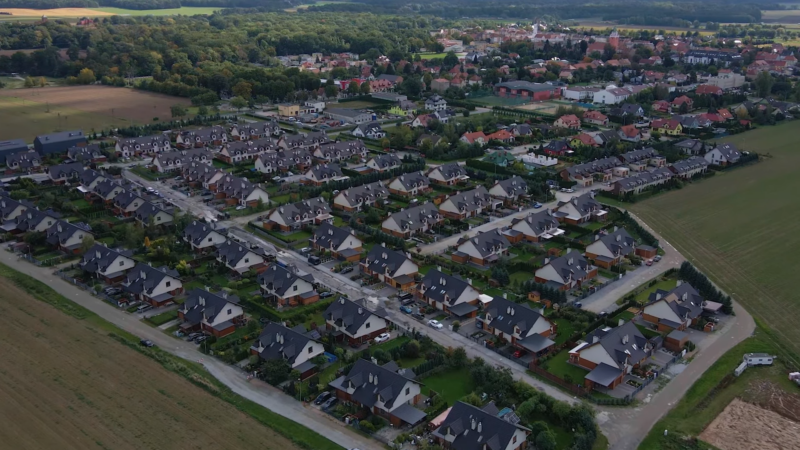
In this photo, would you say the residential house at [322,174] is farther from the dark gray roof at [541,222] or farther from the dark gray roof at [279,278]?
the dark gray roof at [279,278]

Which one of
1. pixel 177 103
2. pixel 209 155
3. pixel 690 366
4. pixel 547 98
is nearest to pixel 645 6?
pixel 547 98

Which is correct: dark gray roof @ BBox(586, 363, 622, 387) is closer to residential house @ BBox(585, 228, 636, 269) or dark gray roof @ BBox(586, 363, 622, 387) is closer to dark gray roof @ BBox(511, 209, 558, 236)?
residential house @ BBox(585, 228, 636, 269)

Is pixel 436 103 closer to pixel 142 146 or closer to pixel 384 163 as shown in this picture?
pixel 384 163

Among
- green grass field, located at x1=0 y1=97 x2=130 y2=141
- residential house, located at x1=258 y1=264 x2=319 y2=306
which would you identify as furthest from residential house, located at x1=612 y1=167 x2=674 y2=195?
green grass field, located at x1=0 y1=97 x2=130 y2=141

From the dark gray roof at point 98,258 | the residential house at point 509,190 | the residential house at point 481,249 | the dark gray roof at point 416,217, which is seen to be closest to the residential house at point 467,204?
the residential house at point 509,190

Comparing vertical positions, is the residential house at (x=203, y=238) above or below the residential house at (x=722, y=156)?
above

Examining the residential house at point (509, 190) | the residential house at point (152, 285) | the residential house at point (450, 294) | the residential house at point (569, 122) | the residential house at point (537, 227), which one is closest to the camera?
the residential house at point (450, 294)
